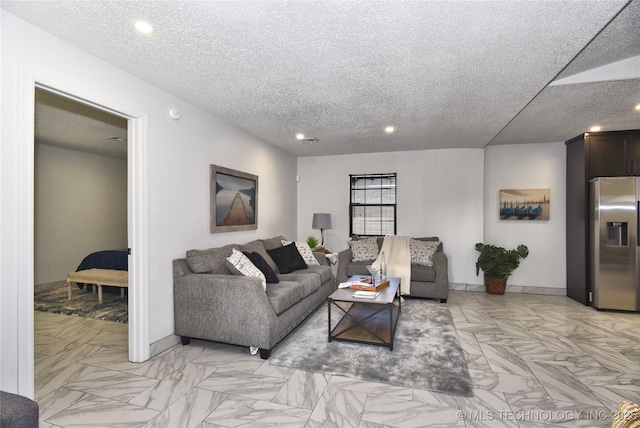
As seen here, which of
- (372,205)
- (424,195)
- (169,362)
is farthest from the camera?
(372,205)

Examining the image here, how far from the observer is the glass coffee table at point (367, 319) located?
3125mm

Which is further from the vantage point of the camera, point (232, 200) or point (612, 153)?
point (612, 153)

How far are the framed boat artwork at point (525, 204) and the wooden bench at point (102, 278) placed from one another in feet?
19.9

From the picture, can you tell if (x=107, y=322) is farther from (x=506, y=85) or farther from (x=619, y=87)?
(x=619, y=87)

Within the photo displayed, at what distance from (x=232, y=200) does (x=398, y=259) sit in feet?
8.69

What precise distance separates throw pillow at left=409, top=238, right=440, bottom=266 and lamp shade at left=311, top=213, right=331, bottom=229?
63.1 inches

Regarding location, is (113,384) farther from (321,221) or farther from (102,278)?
(321,221)

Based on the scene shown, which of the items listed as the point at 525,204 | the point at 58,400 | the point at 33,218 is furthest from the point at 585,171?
the point at 58,400

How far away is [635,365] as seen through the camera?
2.78m

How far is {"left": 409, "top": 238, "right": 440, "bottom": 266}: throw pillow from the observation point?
491 centimetres

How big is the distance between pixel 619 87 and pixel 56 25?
464 cm

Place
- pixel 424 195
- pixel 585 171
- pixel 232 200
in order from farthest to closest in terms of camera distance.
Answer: pixel 424 195
pixel 585 171
pixel 232 200

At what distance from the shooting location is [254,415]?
6.82 ft

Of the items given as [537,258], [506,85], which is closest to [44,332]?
[506,85]
